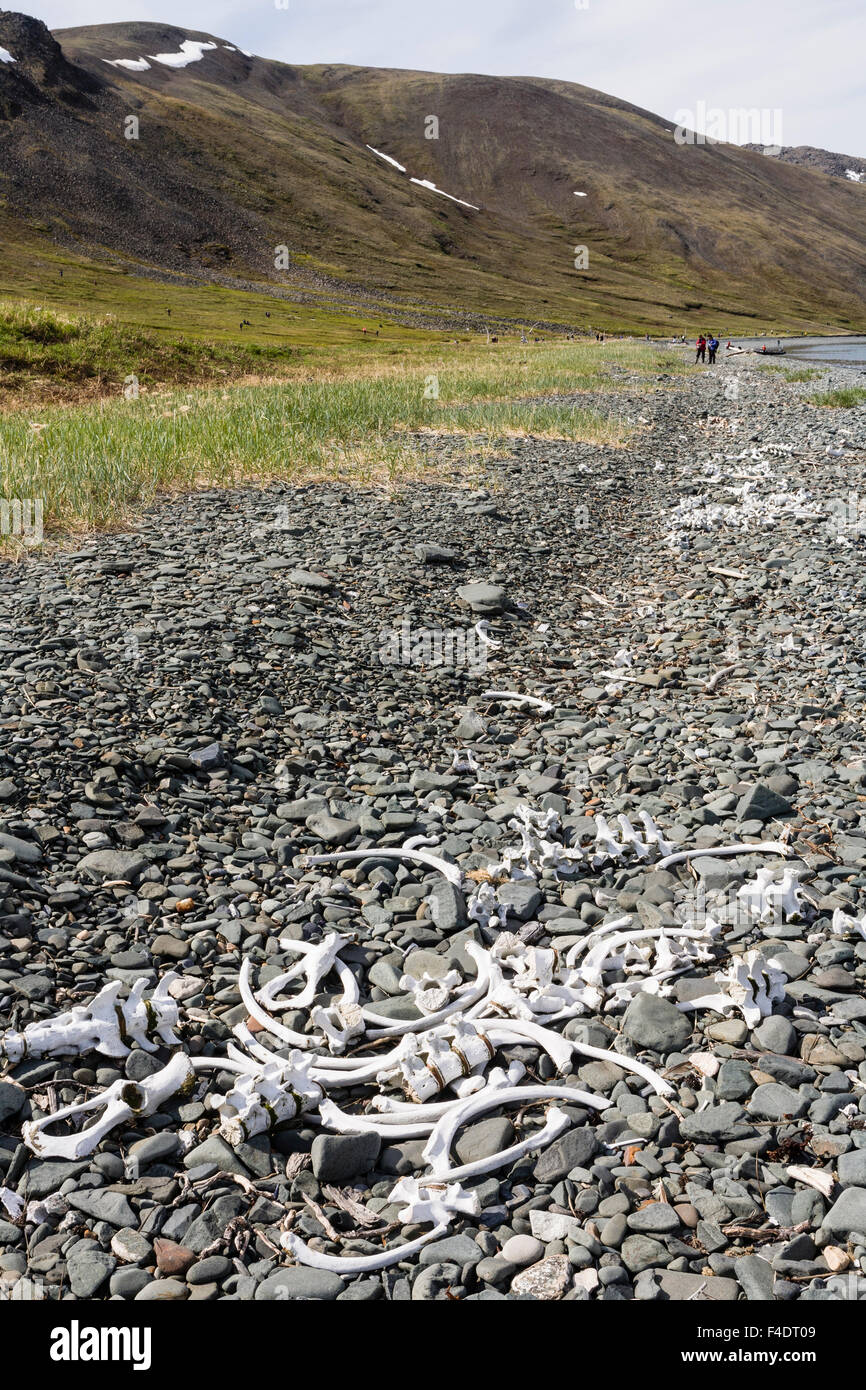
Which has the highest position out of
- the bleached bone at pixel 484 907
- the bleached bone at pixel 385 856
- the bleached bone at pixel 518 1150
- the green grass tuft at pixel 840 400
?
the green grass tuft at pixel 840 400

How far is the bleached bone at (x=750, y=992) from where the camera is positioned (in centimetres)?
411

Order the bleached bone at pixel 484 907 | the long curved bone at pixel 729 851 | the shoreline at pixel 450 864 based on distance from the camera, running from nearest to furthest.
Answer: the shoreline at pixel 450 864, the bleached bone at pixel 484 907, the long curved bone at pixel 729 851

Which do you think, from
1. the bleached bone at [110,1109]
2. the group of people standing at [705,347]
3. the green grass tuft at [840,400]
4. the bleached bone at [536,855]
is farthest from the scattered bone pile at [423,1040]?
the group of people standing at [705,347]

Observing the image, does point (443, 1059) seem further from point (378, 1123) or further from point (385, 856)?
point (385, 856)

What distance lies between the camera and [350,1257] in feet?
10.0

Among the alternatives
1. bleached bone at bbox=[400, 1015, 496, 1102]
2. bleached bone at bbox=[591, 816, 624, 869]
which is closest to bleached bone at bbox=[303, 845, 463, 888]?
bleached bone at bbox=[591, 816, 624, 869]

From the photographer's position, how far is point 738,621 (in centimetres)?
1035

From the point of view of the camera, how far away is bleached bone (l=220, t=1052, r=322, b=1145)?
3559mm

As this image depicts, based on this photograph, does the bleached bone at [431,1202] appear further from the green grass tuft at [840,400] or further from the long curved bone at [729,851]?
the green grass tuft at [840,400]

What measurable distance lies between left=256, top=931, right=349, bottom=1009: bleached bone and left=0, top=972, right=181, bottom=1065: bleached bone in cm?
52

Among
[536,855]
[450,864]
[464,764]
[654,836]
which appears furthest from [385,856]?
[654,836]

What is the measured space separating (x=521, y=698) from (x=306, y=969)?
15.0ft

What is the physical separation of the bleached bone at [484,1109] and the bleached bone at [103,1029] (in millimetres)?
1369

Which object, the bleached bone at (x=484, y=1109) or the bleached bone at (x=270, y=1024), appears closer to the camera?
the bleached bone at (x=484, y=1109)
